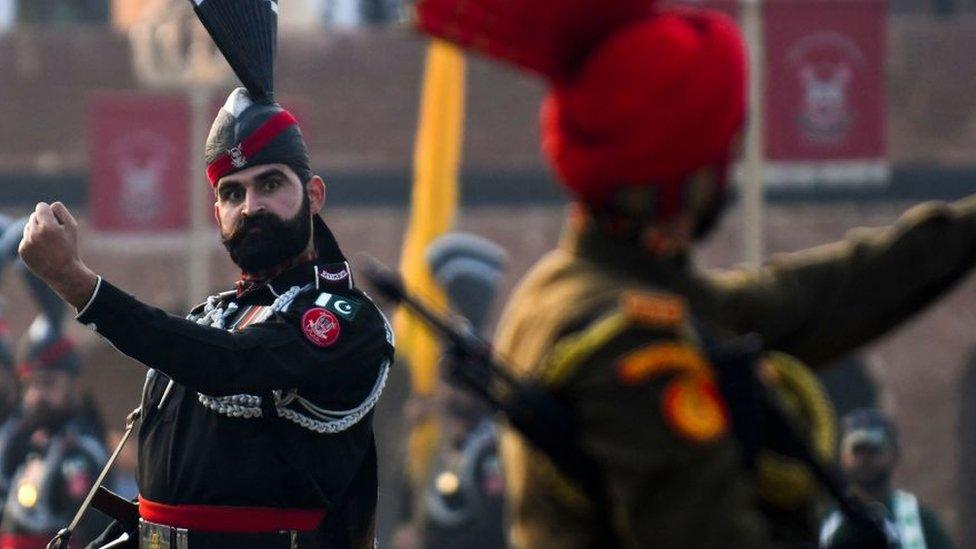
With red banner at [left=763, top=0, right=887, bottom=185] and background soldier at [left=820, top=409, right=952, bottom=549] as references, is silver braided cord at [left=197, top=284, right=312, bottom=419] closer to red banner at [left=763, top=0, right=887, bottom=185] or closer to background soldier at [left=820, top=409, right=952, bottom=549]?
background soldier at [left=820, top=409, right=952, bottom=549]

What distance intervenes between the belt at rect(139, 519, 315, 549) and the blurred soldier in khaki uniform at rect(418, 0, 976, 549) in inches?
77.9

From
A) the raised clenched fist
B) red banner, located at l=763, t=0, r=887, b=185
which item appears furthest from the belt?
red banner, located at l=763, t=0, r=887, b=185

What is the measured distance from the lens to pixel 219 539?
534 centimetres

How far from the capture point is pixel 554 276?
3.40 metres

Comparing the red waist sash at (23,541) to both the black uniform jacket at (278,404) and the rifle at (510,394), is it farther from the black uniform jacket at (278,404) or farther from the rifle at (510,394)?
the rifle at (510,394)

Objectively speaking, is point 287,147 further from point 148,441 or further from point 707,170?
point 707,170

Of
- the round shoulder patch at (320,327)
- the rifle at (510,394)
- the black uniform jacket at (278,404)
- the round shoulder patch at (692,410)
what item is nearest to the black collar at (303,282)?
the black uniform jacket at (278,404)

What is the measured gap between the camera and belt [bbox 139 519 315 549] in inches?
210

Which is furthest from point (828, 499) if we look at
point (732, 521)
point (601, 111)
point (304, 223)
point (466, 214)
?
point (466, 214)

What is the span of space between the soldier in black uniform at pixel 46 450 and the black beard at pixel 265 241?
658cm

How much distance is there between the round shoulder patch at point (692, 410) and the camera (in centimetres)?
312

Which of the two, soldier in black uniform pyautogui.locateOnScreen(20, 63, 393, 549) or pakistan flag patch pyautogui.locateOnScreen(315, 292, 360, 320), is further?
pakistan flag patch pyautogui.locateOnScreen(315, 292, 360, 320)

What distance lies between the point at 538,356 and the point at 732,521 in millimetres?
362

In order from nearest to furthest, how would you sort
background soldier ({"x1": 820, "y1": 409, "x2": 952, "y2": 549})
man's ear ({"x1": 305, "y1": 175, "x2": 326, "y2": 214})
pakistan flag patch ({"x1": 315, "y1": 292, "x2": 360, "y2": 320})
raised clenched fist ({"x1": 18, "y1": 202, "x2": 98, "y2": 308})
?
raised clenched fist ({"x1": 18, "y1": 202, "x2": 98, "y2": 308}), pakistan flag patch ({"x1": 315, "y1": 292, "x2": 360, "y2": 320}), man's ear ({"x1": 305, "y1": 175, "x2": 326, "y2": 214}), background soldier ({"x1": 820, "y1": 409, "x2": 952, "y2": 549})
